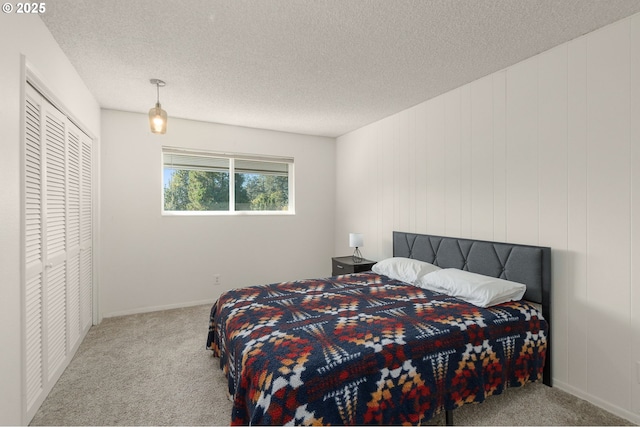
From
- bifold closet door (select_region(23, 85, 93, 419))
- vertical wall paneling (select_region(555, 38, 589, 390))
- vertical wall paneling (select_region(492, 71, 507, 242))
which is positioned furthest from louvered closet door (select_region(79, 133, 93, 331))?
vertical wall paneling (select_region(555, 38, 589, 390))

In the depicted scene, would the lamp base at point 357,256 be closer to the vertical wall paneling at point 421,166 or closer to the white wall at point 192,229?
the white wall at point 192,229

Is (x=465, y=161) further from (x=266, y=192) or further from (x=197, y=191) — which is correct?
(x=197, y=191)

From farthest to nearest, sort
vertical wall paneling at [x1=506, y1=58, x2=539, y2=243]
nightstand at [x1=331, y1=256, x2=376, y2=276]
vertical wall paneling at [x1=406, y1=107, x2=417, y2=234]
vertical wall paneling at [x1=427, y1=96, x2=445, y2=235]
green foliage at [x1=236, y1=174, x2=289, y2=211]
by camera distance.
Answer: green foliage at [x1=236, y1=174, x2=289, y2=211] → nightstand at [x1=331, y1=256, x2=376, y2=276] → vertical wall paneling at [x1=406, y1=107, x2=417, y2=234] → vertical wall paneling at [x1=427, y1=96, x2=445, y2=235] → vertical wall paneling at [x1=506, y1=58, x2=539, y2=243]

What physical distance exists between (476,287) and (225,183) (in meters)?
3.53

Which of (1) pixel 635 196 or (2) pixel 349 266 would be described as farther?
(2) pixel 349 266

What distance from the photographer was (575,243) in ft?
7.40

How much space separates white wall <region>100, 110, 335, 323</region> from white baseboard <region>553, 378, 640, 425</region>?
336 centimetres

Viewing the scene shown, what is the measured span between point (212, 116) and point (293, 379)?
356 cm

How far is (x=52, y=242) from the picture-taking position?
233cm

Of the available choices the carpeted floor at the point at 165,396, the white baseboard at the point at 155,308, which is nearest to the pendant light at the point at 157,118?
the carpeted floor at the point at 165,396

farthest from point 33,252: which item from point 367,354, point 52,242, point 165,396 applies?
point 367,354

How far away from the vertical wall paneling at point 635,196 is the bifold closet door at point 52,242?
3622 mm

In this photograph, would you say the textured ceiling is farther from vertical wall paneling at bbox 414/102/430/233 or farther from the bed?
the bed

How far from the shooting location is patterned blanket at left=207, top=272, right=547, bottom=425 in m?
1.49
